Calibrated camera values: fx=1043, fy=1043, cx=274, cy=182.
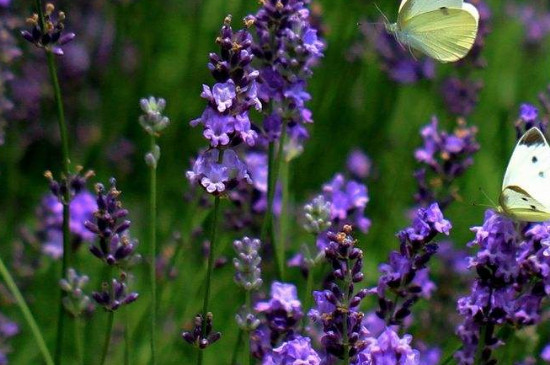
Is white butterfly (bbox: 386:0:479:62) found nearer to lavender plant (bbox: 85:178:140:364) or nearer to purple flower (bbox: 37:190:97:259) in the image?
purple flower (bbox: 37:190:97:259)

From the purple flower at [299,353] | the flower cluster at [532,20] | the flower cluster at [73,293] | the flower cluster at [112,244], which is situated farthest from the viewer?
the flower cluster at [532,20]

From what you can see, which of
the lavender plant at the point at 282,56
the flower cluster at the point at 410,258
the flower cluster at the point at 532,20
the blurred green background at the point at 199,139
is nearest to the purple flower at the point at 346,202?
the lavender plant at the point at 282,56

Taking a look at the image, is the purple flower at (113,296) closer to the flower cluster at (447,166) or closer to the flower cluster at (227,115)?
the flower cluster at (227,115)

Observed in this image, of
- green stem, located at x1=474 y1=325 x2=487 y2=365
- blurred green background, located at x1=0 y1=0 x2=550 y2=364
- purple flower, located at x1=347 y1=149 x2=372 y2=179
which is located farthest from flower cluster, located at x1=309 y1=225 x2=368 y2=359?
purple flower, located at x1=347 y1=149 x2=372 y2=179

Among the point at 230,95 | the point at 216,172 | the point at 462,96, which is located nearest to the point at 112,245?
the point at 216,172

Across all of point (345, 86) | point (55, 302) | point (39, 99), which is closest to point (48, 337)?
point (55, 302)

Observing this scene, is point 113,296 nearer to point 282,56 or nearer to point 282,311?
point 282,311
